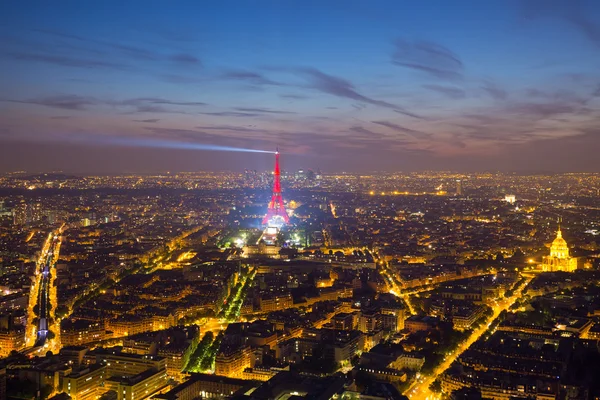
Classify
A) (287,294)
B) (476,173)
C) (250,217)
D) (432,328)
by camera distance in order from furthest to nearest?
(476,173), (250,217), (287,294), (432,328)

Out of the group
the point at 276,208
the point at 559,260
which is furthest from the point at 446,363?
the point at 276,208

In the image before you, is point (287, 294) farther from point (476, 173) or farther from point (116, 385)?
point (476, 173)

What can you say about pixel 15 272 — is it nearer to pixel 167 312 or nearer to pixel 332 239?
pixel 167 312

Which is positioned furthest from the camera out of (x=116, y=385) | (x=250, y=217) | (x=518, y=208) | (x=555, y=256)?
(x=518, y=208)

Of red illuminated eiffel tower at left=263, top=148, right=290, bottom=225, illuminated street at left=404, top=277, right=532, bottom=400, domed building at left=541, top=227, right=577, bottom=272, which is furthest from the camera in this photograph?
red illuminated eiffel tower at left=263, top=148, right=290, bottom=225

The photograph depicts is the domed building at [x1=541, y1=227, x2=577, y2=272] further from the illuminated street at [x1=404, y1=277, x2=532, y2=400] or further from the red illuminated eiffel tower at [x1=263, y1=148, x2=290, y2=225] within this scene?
Result: the red illuminated eiffel tower at [x1=263, y1=148, x2=290, y2=225]

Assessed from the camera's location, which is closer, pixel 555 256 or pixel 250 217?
pixel 555 256

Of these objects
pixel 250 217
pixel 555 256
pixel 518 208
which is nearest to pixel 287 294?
pixel 555 256

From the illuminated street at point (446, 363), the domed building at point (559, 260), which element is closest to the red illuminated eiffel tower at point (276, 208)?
the domed building at point (559, 260)

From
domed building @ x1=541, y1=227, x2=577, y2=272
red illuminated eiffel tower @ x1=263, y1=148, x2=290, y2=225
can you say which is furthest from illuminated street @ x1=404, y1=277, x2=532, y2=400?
red illuminated eiffel tower @ x1=263, y1=148, x2=290, y2=225
